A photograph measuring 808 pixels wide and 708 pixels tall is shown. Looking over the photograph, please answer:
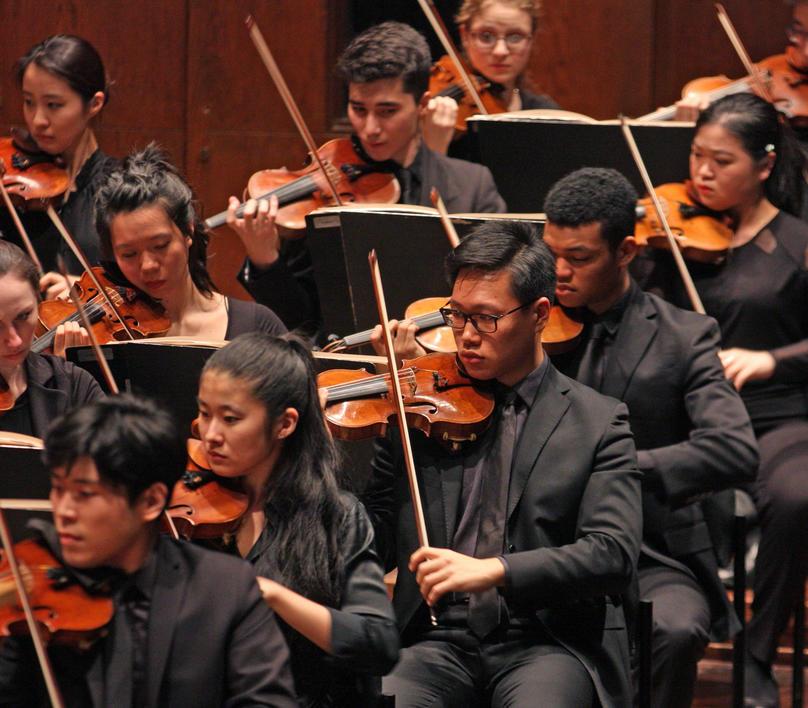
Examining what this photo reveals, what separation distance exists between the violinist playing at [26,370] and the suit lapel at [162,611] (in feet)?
2.19

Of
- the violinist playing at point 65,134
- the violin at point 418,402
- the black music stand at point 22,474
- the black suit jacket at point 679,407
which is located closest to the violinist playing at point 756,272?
the black suit jacket at point 679,407

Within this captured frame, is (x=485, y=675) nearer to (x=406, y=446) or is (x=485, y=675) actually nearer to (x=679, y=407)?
(x=406, y=446)

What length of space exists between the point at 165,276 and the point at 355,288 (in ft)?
1.06

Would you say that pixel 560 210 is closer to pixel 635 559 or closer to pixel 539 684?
pixel 635 559

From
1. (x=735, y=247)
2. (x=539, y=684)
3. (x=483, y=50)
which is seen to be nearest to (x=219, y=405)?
(x=539, y=684)

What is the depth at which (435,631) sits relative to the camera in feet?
6.31

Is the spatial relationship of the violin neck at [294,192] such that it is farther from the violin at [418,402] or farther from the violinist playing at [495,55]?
the violin at [418,402]

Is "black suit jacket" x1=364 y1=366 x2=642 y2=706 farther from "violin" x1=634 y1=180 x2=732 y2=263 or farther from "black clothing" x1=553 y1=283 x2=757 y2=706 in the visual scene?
"violin" x1=634 y1=180 x2=732 y2=263

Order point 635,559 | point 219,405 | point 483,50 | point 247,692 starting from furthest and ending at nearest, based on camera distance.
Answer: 1. point 483,50
2. point 635,559
3. point 219,405
4. point 247,692

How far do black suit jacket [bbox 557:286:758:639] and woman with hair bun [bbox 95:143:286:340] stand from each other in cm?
61

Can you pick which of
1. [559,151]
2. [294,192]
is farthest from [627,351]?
[294,192]

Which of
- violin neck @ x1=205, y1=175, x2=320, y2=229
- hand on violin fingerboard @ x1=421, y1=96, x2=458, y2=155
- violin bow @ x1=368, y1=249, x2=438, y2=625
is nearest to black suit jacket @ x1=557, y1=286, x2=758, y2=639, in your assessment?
violin bow @ x1=368, y1=249, x2=438, y2=625

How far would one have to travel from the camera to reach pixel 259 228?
2.64 m

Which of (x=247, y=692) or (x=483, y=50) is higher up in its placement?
(x=483, y=50)
